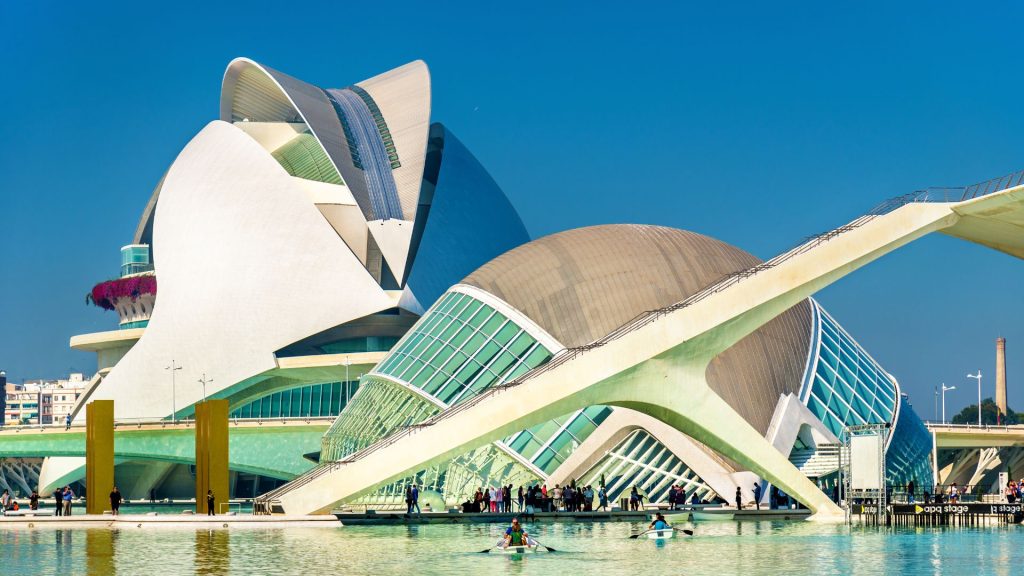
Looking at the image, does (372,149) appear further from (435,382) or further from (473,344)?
(435,382)

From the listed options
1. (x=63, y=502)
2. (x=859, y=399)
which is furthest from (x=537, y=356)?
(x=63, y=502)

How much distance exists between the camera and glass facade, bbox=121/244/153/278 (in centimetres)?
9506

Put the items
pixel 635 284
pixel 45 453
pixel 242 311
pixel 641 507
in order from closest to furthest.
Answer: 1. pixel 641 507
2. pixel 635 284
3. pixel 45 453
4. pixel 242 311

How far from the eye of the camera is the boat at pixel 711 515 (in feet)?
132

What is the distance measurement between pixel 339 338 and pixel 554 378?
4825 cm

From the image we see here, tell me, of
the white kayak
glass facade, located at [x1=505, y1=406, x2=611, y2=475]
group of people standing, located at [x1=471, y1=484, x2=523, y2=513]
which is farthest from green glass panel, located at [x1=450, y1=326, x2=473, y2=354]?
the white kayak

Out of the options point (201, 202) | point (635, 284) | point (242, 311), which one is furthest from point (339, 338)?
point (635, 284)

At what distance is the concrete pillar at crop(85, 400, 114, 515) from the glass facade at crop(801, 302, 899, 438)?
22.0 meters

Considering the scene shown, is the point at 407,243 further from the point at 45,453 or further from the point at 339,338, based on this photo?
the point at 45,453

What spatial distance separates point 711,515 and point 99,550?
58.2ft

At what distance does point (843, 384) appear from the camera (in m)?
48.8

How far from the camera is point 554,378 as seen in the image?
122ft

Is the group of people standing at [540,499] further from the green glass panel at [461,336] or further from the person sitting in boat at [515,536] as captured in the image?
the person sitting in boat at [515,536]

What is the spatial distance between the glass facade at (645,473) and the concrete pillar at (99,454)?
14756mm
